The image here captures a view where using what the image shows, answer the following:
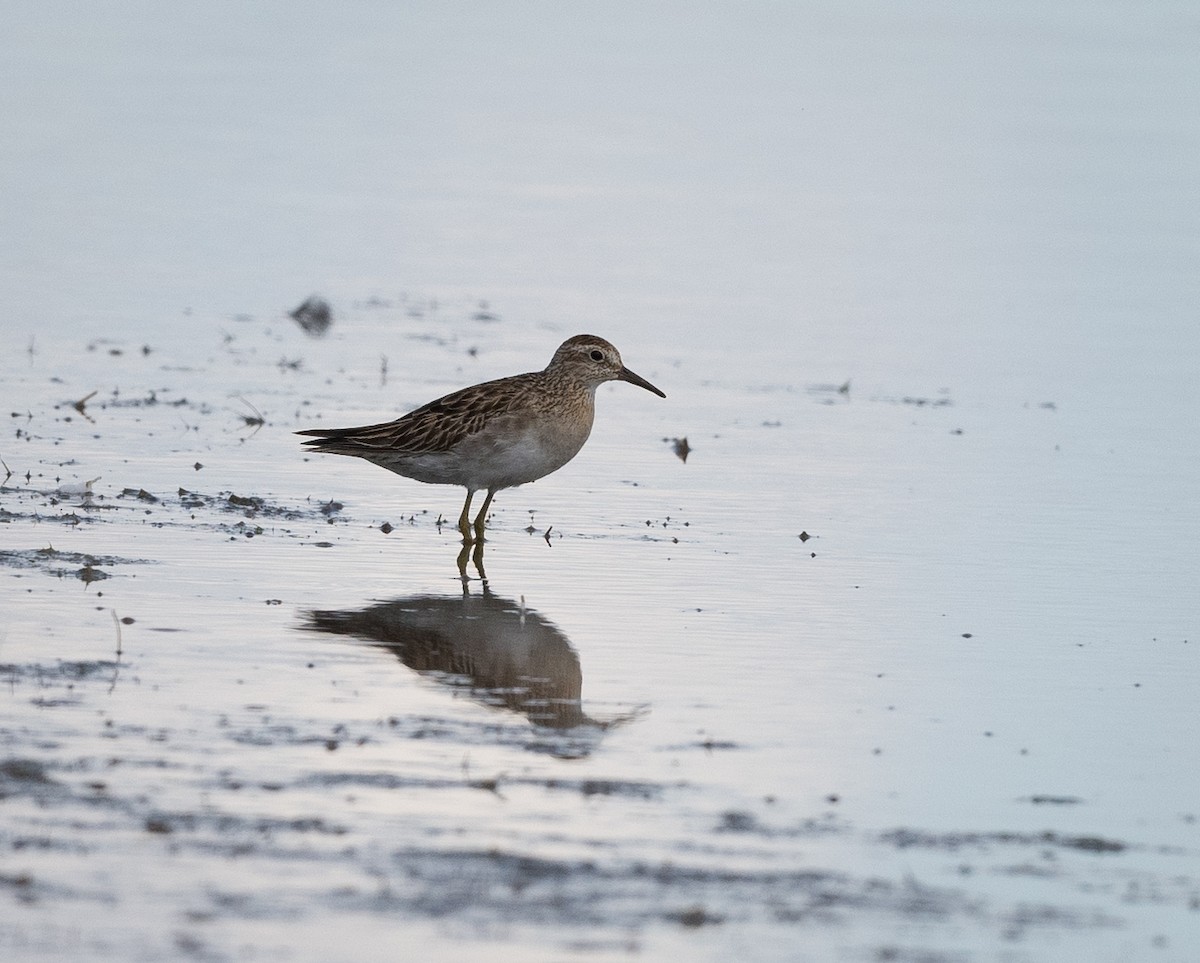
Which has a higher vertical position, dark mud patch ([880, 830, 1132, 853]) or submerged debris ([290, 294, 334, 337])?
submerged debris ([290, 294, 334, 337])

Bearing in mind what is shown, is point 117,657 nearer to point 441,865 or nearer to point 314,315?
point 441,865

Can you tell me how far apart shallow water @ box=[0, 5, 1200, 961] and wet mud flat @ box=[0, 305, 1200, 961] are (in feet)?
0.09

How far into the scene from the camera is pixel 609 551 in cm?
1290

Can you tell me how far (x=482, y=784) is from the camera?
7.98 metres

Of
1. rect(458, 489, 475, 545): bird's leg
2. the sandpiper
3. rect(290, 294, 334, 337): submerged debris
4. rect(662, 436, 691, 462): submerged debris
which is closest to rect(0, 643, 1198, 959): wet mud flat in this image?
rect(458, 489, 475, 545): bird's leg

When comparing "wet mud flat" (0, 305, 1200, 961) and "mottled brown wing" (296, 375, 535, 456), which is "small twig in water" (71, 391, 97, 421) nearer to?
"wet mud flat" (0, 305, 1200, 961)

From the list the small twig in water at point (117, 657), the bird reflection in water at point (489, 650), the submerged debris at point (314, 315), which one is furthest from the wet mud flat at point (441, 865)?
the submerged debris at point (314, 315)

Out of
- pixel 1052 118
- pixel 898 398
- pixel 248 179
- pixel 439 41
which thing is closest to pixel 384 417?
pixel 898 398

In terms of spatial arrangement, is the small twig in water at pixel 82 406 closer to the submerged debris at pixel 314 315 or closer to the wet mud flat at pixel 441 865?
the submerged debris at pixel 314 315

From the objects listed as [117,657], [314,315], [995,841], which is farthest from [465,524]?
[314,315]

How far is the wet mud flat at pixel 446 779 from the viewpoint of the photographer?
675cm

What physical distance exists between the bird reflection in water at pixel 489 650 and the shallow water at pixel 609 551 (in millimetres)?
42

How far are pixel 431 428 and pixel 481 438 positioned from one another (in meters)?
0.35

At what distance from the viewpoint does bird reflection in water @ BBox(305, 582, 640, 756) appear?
9172 mm
